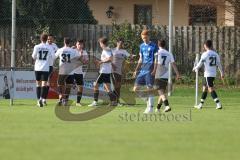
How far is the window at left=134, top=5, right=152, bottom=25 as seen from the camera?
123ft

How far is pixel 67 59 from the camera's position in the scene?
74.8ft

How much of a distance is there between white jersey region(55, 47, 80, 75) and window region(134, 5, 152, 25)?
47.7 ft

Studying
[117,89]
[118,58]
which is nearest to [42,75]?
[117,89]

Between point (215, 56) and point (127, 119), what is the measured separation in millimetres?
5330

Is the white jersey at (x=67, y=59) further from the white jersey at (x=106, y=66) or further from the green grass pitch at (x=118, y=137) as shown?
the green grass pitch at (x=118, y=137)

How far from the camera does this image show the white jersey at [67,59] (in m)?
22.8

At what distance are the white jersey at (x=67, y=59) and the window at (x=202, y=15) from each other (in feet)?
39.1

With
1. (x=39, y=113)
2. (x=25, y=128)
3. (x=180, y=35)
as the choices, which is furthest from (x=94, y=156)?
(x=180, y=35)

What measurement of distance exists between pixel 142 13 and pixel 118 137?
24784 mm

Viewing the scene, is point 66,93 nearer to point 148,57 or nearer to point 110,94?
point 110,94

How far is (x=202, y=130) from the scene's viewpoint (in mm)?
14656

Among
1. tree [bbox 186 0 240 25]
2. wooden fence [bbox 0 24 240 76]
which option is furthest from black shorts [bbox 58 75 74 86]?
tree [bbox 186 0 240 25]

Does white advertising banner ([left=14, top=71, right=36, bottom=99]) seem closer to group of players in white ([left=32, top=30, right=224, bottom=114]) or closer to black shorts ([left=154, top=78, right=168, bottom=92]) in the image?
group of players in white ([left=32, top=30, right=224, bottom=114])

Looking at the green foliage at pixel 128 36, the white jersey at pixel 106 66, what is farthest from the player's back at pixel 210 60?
the green foliage at pixel 128 36
